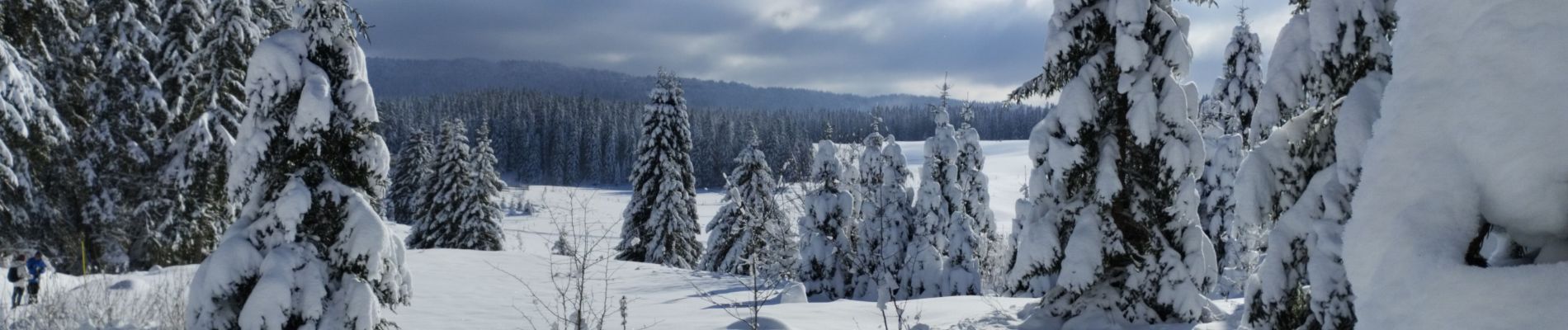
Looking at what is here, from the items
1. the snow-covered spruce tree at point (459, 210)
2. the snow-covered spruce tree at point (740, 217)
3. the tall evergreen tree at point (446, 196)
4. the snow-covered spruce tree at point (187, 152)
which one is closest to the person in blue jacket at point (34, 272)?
the snow-covered spruce tree at point (187, 152)

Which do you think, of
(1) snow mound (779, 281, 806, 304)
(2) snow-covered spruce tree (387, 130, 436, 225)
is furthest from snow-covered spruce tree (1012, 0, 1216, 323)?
(2) snow-covered spruce tree (387, 130, 436, 225)

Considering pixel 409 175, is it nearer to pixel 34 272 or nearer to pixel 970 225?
pixel 970 225

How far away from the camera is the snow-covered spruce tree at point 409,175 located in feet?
165

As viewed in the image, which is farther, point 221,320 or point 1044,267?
point 1044,267

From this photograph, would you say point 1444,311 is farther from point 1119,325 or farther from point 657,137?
point 657,137

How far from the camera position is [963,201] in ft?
79.6

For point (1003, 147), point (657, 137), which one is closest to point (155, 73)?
point (657, 137)

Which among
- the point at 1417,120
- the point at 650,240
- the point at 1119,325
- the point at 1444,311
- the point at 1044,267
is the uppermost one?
the point at 1417,120

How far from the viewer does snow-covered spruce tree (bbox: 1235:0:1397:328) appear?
4762 mm

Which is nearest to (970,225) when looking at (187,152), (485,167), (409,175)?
(187,152)

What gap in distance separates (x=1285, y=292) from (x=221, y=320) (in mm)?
9016

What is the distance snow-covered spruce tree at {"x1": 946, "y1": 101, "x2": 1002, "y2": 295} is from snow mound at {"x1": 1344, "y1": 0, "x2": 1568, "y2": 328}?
1991 cm

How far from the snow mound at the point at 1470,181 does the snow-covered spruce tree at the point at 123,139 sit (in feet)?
78.5

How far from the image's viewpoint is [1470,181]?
1586mm
